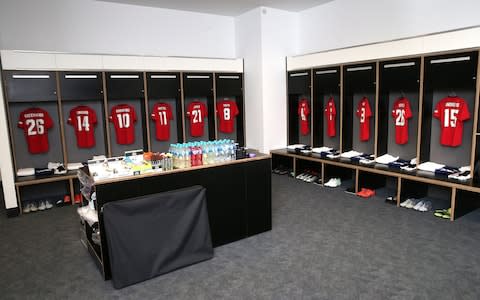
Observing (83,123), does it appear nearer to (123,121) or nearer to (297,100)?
(123,121)

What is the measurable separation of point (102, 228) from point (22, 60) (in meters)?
3.17

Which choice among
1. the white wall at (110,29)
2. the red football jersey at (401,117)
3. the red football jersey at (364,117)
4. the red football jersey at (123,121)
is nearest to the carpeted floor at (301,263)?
the red football jersey at (401,117)

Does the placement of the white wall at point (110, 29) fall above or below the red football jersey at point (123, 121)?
above

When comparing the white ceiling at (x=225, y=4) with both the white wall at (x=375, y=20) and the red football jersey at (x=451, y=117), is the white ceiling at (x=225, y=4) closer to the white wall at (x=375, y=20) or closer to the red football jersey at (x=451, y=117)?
the white wall at (x=375, y=20)

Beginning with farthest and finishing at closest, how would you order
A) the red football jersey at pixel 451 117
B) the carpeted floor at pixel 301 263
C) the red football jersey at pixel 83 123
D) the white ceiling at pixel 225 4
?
the white ceiling at pixel 225 4 < the red football jersey at pixel 83 123 < the red football jersey at pixel 451 117 < the carpeted floor at pixel 301 263

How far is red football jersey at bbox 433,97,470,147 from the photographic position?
4.11 metres

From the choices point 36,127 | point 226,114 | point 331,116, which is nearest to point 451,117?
point 331,116

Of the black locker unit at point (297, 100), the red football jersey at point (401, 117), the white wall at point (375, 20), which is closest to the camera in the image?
the white wall at point (375, 20)

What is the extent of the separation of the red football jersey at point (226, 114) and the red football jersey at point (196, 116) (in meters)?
0.31

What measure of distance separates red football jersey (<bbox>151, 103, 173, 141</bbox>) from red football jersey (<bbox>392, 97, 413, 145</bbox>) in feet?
11.8

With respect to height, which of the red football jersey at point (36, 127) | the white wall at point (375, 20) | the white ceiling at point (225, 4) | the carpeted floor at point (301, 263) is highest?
the white ceiling at point (225, 4)

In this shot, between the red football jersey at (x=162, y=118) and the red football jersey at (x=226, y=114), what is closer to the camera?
the red football jersey at (x=162, y=118)

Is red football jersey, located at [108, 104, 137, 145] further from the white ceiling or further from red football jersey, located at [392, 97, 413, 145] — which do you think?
red football jersey, located at [392, 97, 413, 145]

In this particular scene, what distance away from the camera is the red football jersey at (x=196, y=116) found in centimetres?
609
